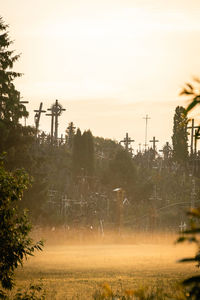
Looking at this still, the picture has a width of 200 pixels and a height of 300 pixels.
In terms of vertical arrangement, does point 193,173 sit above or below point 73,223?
above

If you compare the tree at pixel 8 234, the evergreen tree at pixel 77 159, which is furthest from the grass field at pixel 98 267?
the evergreen tree at pixel 77 159

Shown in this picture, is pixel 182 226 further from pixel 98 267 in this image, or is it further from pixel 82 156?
pixel 98 267

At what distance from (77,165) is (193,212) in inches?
2774

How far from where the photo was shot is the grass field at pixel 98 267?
982 inches

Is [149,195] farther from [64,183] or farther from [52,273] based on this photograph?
[52,273]

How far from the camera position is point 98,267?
118 ft

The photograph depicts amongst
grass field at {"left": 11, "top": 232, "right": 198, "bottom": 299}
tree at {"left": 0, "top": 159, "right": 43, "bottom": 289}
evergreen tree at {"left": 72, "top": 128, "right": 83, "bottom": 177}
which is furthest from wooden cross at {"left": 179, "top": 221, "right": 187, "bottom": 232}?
tree at {"left": 0, "top": 159, "right": 43, "bottom": 289}

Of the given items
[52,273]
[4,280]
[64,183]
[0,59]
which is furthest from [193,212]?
[64,183]

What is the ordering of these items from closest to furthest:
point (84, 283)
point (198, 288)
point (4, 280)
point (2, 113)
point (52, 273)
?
1. point (198, 288)
2. point (4, 280)
3. point (84, 283)
4. point (52, 273)
5. point (2, 113)

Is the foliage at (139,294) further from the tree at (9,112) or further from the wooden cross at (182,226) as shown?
the wooden cross at (182,226)

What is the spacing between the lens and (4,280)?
1405 cm

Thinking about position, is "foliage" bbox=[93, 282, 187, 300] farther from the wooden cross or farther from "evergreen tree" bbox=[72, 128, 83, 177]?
"evergreen tree" bbox=[72, 128, 83, 177]

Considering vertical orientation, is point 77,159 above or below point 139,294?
above

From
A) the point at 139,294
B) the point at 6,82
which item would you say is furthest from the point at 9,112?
the point at 139,294
